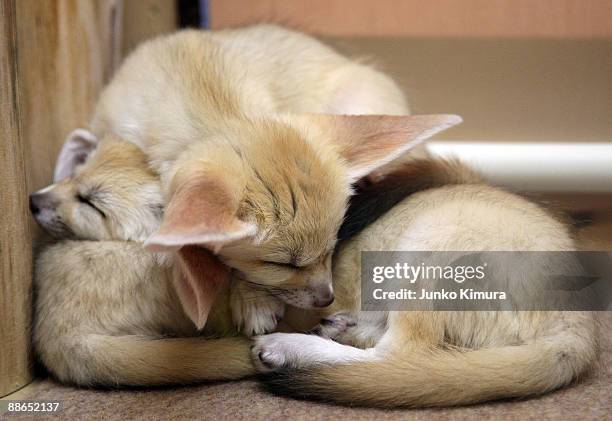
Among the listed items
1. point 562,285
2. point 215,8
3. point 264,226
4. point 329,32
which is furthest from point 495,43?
point 264,226

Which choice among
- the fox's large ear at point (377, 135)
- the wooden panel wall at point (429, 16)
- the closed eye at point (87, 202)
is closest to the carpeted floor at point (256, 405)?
the closed eye at point (87, 202)

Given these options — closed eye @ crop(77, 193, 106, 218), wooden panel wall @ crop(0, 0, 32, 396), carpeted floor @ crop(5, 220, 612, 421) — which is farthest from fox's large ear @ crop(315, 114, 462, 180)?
wooden panel wall @ crop(0, 0, 32, 396)

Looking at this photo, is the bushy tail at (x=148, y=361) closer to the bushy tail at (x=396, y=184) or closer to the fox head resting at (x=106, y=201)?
the fox head resting at (x=106, y=201)

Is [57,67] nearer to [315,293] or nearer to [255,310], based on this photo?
[255,310]

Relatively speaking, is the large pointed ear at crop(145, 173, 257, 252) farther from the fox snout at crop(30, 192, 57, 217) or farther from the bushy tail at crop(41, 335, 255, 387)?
the fox snout at crop(30, 192, 57, 217)

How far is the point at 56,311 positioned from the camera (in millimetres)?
2102

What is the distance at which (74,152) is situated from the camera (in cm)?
260

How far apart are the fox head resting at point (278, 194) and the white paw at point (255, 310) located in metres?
0.09

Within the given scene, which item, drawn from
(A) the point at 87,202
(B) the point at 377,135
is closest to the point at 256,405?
(B) the point at 377,135

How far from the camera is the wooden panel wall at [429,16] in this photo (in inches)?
112

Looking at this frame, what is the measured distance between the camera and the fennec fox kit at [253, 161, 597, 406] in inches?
68.4

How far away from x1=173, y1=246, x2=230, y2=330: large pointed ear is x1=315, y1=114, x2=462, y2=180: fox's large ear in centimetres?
49

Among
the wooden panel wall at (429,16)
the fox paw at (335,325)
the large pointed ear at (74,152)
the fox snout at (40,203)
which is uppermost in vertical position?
the wooden panel wall at (429,16)
